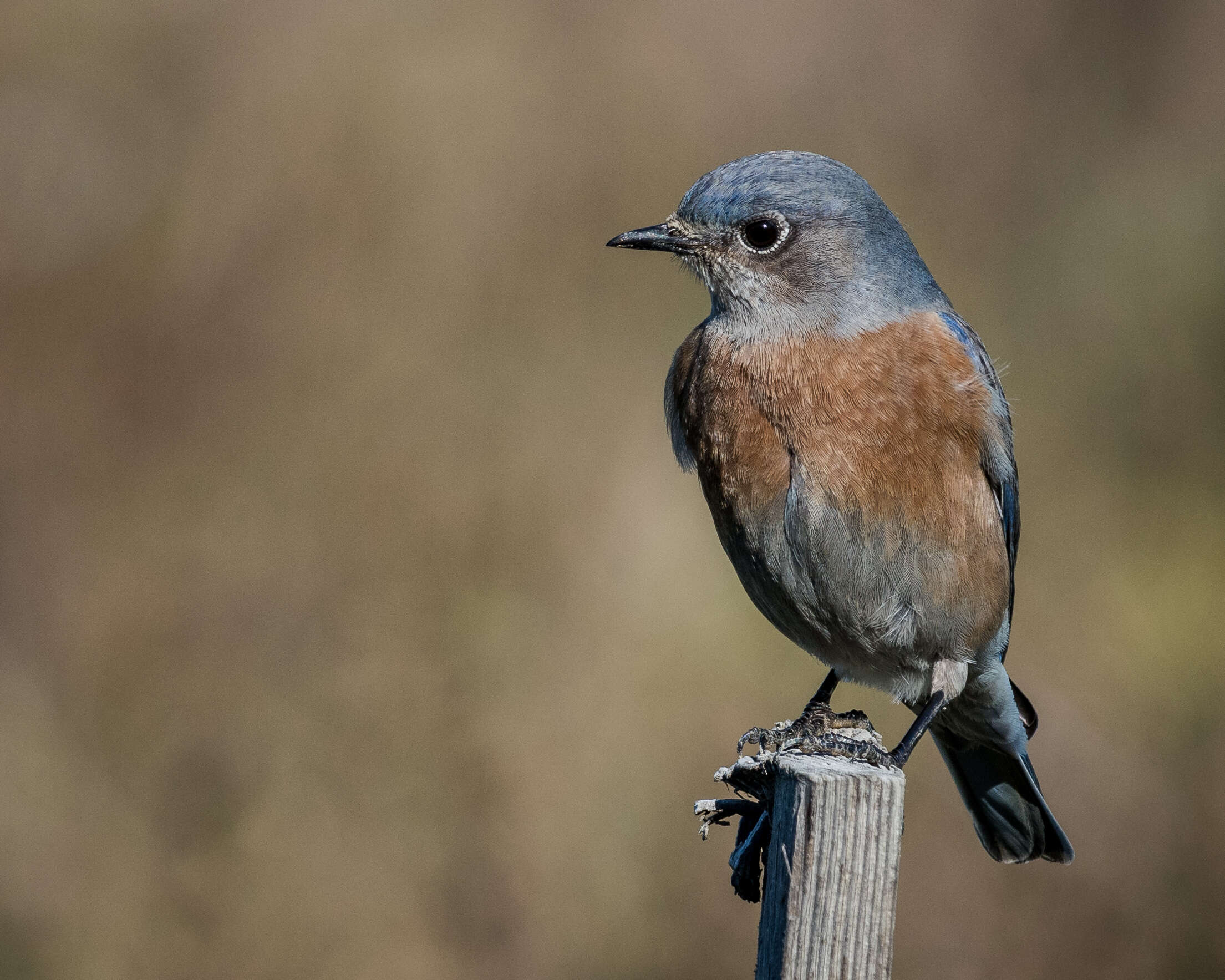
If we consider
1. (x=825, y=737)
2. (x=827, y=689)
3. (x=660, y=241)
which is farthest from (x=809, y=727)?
(x=660, y=241)

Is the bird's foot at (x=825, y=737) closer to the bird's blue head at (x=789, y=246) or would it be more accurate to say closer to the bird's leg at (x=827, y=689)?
the bird's leg at (x=827, y=689)

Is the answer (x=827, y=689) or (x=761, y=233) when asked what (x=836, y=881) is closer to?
(x=761, y=233)

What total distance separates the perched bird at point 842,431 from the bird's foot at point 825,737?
0.08 feet

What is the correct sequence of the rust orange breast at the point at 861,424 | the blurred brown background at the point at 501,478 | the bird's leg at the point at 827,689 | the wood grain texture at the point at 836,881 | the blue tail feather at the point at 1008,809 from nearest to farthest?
the wood grain texture at the point at 836,881 < the rust orange breast at the point at 861,424 < the blue tail feather at the point at 1008,809 < the bird's leg at the point at 827,689 < the blurred brown background at the point at 501,478

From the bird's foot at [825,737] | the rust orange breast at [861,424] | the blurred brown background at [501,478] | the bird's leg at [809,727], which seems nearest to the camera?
the bird's foot at [825,737]

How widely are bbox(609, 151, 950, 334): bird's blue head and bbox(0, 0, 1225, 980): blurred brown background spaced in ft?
8.66

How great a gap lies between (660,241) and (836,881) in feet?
7.96

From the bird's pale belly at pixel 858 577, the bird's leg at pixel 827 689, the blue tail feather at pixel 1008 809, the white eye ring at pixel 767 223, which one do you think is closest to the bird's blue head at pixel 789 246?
the white eye ring at pixel 767 223

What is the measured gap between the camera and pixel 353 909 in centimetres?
602

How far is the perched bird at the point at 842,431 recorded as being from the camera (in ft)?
13.6

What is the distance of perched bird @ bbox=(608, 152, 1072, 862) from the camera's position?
414 cm

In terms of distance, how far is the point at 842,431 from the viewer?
4098mm

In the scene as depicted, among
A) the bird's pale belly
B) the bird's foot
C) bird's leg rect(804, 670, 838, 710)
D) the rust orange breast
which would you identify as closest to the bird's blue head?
the rust orange breast

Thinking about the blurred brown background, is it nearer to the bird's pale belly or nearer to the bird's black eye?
the bird's pale belly
